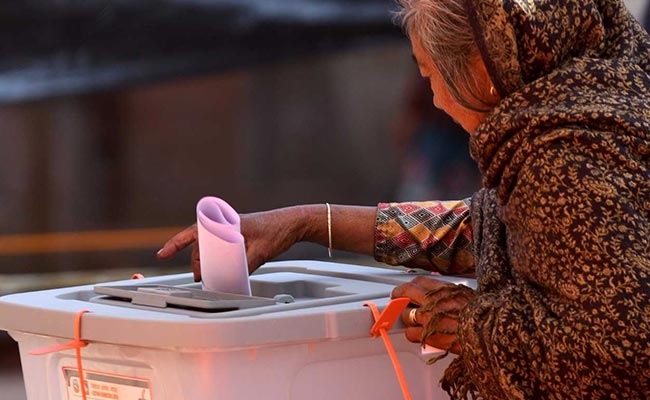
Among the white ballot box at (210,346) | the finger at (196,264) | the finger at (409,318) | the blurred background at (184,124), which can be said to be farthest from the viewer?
the blurred background at (184,124)

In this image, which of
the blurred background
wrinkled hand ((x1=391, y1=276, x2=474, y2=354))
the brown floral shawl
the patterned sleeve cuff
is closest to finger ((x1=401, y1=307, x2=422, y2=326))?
wrinkled hand ((x1=391, y1=276, x2=474, y2=354))

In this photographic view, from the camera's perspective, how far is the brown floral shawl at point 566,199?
1.25 m

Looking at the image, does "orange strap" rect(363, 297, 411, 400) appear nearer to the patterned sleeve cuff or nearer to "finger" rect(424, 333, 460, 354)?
"finger" rect(424, 333, 460, 354)

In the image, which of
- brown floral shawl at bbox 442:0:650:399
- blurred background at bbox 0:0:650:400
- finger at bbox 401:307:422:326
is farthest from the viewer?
blurred background at bbox 0:0:650:400

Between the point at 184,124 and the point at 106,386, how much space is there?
380cm

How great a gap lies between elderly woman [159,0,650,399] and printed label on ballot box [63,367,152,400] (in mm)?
370

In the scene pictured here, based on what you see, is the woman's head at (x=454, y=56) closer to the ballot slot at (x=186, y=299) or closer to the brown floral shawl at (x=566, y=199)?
the brown floral shawl at (x=566, y=199)

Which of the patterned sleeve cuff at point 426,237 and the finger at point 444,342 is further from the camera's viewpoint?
the patterned sleeve cuff at point 426,237

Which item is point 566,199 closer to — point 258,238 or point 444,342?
point 444,342

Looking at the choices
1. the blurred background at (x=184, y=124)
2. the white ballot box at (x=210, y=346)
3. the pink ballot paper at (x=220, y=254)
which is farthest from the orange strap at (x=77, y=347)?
the blurred background at (x=184, y=124)

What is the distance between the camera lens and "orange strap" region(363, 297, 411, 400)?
148 centimetres

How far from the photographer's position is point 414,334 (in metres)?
1.50

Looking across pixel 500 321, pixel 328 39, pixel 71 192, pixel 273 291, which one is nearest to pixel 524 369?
pixel 500 321

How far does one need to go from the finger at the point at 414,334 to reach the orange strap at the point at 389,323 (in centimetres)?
3
